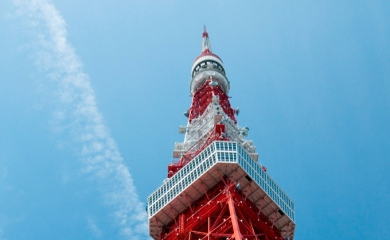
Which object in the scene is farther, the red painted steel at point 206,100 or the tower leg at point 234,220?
the red painted steel at point 206,100

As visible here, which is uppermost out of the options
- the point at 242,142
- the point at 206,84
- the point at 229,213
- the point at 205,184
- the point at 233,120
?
the point at 206,84

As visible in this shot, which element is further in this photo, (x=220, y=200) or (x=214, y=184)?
(x=214, y=184)

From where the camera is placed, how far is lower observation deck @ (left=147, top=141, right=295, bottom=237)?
54.3 m

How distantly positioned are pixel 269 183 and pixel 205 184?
230 inches

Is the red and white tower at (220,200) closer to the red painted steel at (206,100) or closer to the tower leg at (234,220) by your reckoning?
the tower leg at (234,220)

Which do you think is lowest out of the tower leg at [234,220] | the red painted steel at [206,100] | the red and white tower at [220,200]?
the tower leg at [234,220]

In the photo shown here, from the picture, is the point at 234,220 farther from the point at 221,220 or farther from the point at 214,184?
the point at 214,184

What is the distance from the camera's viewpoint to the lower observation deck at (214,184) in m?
54.3

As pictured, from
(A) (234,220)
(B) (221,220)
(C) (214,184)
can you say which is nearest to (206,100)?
(C) (214,184)

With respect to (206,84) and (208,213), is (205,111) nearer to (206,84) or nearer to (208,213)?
(206,84)

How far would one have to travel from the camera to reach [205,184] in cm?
5447

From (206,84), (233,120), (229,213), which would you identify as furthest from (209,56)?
(229,213)

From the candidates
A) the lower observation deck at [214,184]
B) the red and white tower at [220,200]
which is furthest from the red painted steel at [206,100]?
the lower observation deck at [214,184]

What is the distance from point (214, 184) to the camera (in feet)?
179
